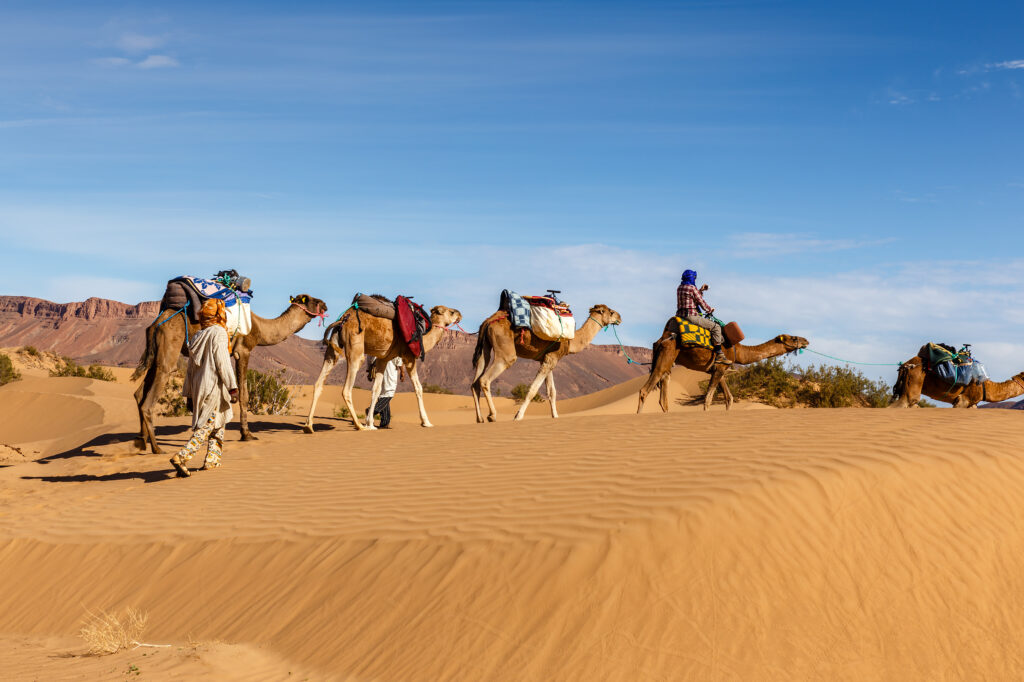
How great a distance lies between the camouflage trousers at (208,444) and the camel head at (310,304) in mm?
4765

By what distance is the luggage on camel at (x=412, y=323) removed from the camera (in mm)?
17719

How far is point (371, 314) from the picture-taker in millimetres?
17438

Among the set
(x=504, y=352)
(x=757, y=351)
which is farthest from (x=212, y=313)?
(x=757, y=351)

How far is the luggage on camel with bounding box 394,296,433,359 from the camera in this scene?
698 inches

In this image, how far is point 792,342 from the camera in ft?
57.5

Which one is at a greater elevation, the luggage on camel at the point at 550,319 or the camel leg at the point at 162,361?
the luggage on camel at the point at 550,319

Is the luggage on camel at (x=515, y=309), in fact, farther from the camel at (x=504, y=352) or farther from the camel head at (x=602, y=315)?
the camel head at (x=602, y=315)

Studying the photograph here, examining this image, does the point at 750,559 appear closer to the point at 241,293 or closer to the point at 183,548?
the point at 183,548

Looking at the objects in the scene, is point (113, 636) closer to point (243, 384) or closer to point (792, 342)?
point (243, 384)

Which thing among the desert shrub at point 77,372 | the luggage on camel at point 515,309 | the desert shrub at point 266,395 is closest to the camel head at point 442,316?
the luggage on camel at point 515,309

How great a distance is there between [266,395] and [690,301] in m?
16.6

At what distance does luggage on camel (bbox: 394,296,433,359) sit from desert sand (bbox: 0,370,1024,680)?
5.74m

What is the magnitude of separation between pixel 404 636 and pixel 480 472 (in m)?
4.23

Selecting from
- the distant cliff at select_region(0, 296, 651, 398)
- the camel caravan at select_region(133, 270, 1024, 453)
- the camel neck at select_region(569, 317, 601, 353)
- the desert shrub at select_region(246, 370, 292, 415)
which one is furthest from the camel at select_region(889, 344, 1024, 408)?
the distant cliff at select_region(0, 296, 651, 398)
